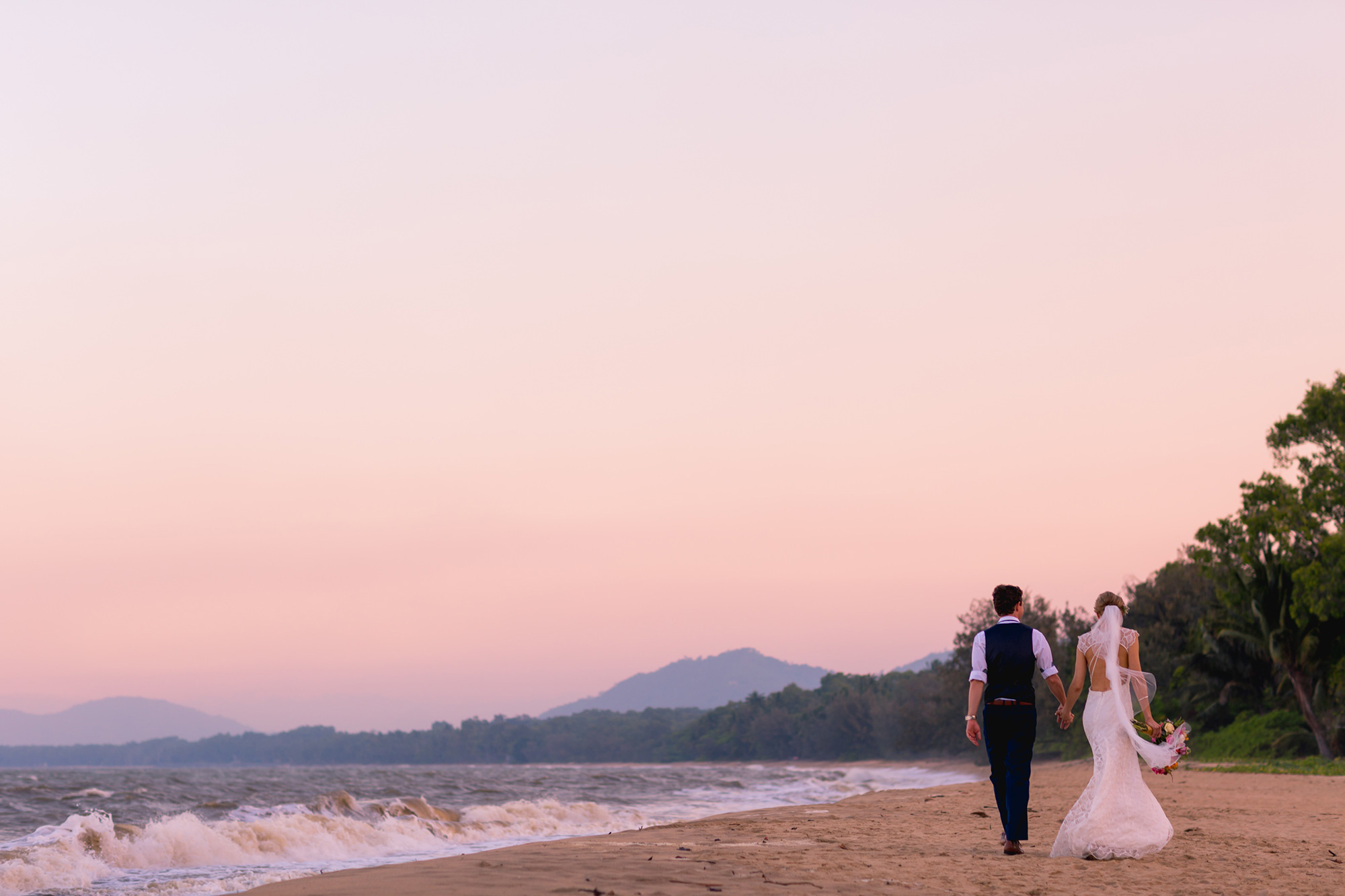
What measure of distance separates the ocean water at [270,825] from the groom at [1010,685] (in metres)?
8.50

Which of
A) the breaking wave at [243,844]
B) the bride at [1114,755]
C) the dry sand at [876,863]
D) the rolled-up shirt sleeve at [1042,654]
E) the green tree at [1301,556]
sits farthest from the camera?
the green tree at [1301,556]

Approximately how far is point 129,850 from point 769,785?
3006 cm

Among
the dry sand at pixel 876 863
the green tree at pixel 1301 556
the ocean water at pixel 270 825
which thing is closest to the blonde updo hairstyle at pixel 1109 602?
the dry sand at pixel 876 863

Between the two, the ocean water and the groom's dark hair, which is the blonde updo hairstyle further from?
the ocean water

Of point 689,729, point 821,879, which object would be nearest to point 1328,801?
point 821,879

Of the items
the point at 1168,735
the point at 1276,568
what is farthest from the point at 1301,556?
the point at 1168,735

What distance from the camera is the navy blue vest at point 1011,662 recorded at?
903cm

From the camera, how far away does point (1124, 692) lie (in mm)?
9297

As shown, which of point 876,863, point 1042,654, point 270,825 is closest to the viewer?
point 1042,654

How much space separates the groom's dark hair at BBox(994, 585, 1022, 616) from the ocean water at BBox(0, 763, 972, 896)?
29.3 ft

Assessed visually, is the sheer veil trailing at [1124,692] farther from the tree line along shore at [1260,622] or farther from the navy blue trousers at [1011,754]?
the tree line along shore at [1260,622]

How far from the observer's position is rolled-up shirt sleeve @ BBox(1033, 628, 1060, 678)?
348 inches

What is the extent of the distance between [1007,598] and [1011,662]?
56 cm

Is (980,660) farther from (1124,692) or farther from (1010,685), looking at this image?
(1124,692)
